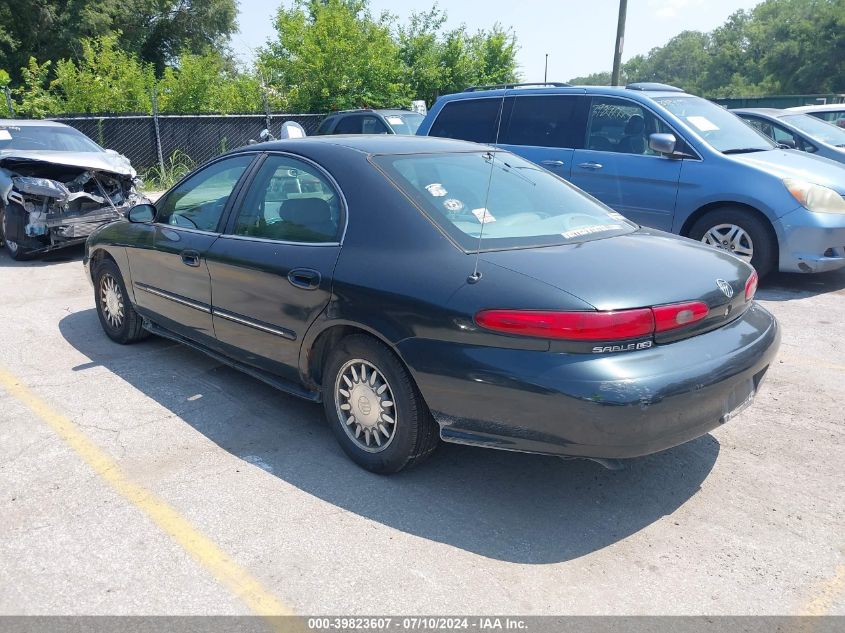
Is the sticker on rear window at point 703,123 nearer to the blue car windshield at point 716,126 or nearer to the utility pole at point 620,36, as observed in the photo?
the blue car windshield at point 716,126

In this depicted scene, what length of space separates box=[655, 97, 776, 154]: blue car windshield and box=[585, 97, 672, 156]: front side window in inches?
10.1

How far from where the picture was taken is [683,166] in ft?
23.0

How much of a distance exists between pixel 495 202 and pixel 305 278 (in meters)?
1.03

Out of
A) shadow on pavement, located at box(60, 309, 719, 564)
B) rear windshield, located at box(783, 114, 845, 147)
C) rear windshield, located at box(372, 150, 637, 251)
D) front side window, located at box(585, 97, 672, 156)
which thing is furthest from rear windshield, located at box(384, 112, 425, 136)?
shadow on pavement, located at box(60, 309, 719, 564)

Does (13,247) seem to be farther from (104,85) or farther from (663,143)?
(104,85)

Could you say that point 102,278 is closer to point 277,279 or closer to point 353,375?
point 277,279

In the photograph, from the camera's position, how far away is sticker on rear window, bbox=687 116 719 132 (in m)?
7.25

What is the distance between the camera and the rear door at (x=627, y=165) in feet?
23.4

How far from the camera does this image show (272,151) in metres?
4.24

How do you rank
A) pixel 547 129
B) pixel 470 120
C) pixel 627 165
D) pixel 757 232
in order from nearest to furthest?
pixel 757 232, pixel 627 165, pixel 547 129, pixel 470 120

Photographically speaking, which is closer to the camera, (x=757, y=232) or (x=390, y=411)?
(x=390, y=411)

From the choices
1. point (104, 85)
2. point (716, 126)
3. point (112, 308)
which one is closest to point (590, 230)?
point (112, 308)

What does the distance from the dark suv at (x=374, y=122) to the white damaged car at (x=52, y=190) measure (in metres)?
5.07

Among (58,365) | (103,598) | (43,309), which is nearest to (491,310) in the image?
(103,598)
